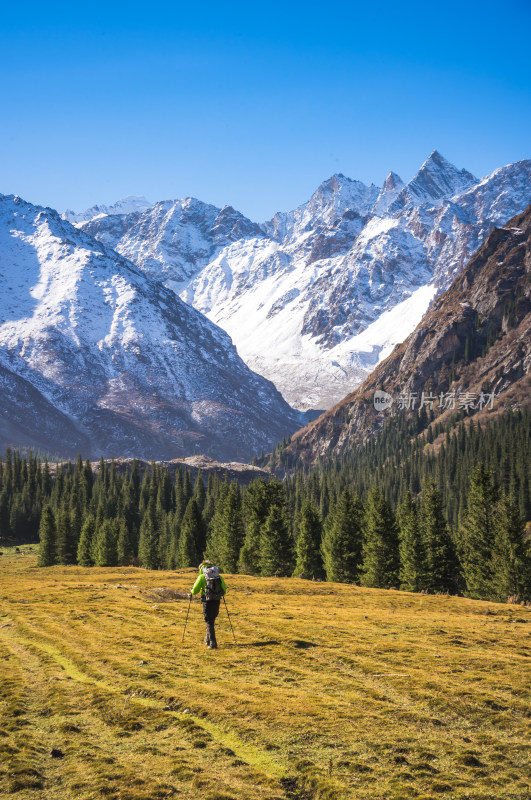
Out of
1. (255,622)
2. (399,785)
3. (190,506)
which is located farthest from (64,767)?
(190,506)

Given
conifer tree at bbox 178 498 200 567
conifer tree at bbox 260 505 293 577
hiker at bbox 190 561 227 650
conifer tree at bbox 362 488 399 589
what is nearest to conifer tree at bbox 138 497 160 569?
conifer tree at bbox 178 498 200 567

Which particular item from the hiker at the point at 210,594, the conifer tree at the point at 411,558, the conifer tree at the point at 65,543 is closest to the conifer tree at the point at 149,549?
the conifer tree at the point at 65,543

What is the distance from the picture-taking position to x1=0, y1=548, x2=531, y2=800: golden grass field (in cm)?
1439

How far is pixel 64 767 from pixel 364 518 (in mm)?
79840

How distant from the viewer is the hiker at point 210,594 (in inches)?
1104

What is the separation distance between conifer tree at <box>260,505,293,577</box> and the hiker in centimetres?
6193

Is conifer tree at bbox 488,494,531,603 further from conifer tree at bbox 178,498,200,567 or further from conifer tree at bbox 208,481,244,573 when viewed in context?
conifer tree at bbox 178,498,200,567

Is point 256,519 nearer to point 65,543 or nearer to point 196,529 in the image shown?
point 196,529

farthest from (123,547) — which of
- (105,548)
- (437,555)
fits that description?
(437,555)

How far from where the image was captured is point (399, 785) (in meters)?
14.1

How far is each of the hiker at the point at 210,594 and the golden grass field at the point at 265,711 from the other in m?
0.82

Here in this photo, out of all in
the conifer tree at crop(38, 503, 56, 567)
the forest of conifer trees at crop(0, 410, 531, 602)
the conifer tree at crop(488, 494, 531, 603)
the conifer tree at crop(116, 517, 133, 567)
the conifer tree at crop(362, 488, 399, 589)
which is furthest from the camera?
the conifer tree at crop(116, 517, 133, 567)

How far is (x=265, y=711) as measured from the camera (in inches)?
730

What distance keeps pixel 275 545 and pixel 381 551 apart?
1677cm
